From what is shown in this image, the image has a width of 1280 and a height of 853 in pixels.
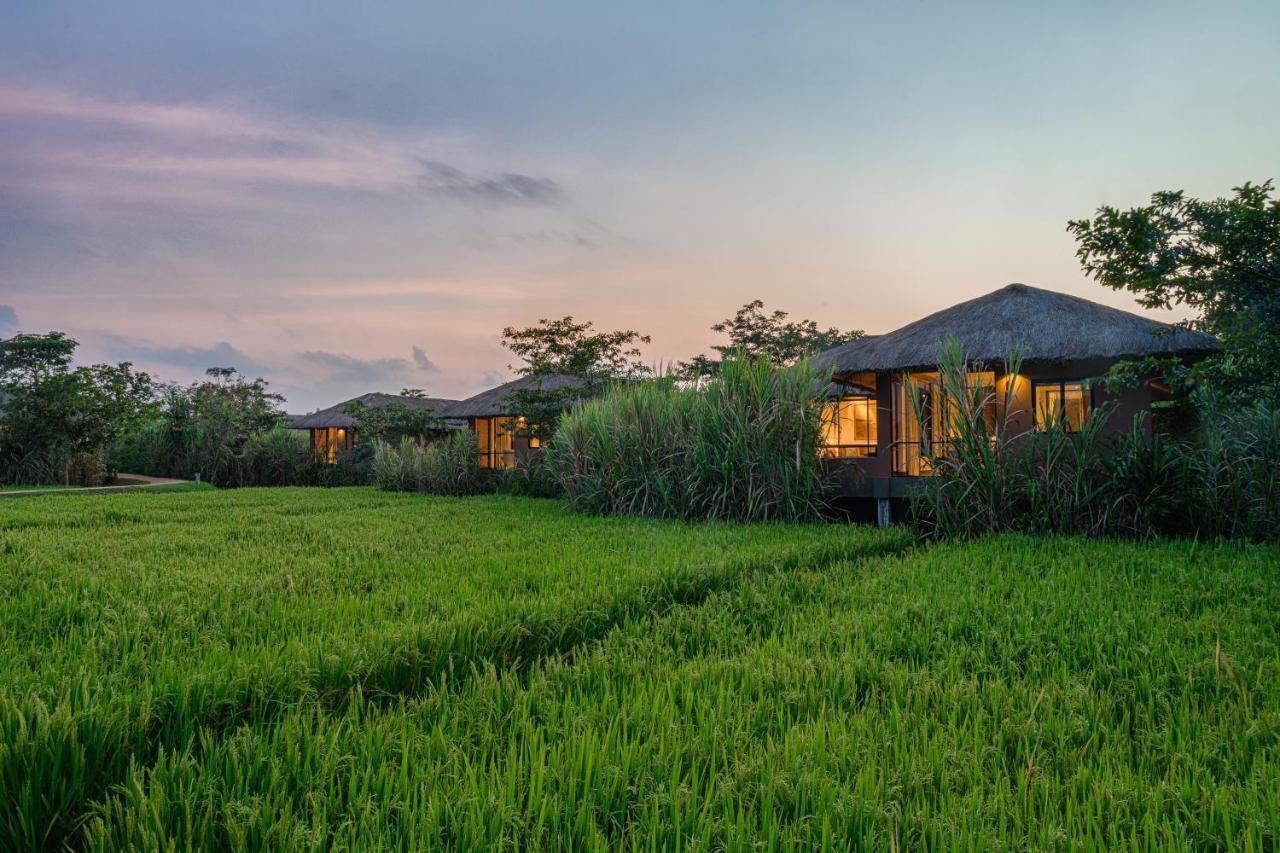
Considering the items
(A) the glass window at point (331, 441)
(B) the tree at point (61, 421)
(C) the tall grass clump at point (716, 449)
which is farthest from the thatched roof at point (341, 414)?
(C) the tall grass clump at point (716, 449)

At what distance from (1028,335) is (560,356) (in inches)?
416

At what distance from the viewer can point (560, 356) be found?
16.6 meters

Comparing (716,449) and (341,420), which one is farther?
(341,420)

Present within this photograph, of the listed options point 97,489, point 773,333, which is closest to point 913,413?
point 773,333

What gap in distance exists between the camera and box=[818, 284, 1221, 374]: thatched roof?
10641 mm

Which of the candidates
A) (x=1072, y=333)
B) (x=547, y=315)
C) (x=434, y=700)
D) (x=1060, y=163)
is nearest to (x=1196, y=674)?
(x=434, y=700)

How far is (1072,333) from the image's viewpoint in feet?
36.5

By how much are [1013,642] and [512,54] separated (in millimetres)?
12359

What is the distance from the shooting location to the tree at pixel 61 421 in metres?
17.5

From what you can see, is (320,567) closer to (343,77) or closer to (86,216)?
(343,77)

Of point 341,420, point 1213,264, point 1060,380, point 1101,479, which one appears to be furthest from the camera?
point 341,420

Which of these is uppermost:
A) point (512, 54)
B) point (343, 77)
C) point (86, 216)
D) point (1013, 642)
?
point (512, 54)

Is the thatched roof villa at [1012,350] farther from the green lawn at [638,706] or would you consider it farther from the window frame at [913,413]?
the green lawn at [638,706]

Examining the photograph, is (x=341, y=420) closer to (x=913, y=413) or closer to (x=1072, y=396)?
(x=913, y=413)
